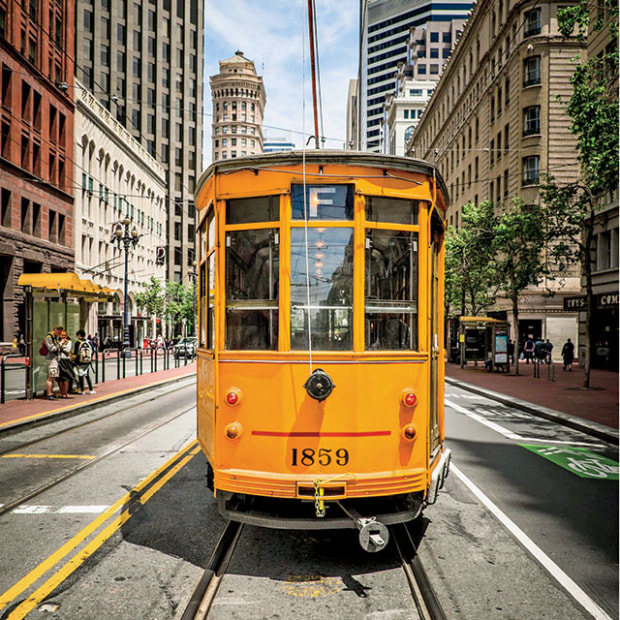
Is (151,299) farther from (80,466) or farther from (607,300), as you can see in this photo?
(80,466)

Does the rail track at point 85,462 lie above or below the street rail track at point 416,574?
below

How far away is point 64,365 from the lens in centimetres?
1473

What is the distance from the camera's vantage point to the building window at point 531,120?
129 ft

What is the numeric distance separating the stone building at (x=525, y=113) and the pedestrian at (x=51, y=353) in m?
27.6

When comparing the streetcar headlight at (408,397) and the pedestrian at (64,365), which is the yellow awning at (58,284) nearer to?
the pedestrian at (64,365)

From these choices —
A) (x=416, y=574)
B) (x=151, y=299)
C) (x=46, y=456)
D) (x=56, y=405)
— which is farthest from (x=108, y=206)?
(x=416, y=574)

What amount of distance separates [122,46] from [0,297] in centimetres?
5359

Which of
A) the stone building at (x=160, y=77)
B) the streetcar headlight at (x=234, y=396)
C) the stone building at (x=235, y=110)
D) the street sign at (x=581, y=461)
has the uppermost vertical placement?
the stone building at (x=235, y=110)

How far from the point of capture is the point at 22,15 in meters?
32.5

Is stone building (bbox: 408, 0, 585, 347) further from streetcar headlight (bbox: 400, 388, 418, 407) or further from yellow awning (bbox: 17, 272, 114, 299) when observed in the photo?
streetcar headlight (bbox: 400, 388, 418, 407)

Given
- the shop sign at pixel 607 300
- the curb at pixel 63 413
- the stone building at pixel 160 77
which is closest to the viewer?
the curb at pixel 63 413

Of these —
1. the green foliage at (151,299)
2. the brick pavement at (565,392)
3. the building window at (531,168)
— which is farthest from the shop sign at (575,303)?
the green foliage at (151,299)

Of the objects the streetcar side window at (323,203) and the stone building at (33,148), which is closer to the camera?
the streetcar side window at (323,203)

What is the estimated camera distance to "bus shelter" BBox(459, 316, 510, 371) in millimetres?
26375
